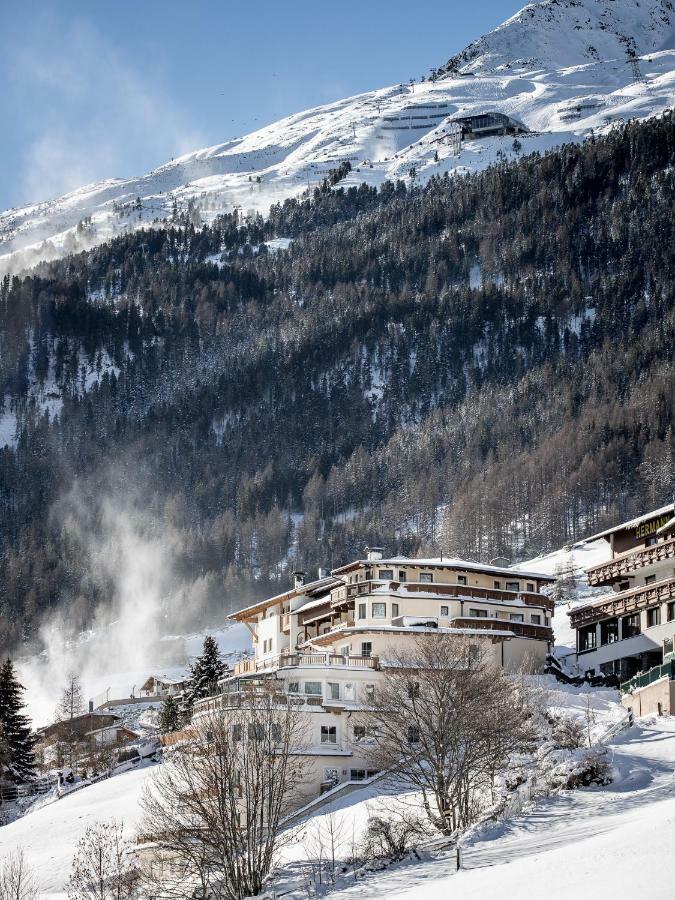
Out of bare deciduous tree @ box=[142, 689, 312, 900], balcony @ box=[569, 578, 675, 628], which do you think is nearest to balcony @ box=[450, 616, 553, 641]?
balcony @ box=[569, 578, 675, 628]

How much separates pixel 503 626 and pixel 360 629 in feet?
35.8

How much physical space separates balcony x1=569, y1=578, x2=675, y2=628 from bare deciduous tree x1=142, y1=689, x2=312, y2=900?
1310 inches

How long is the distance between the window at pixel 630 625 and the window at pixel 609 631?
609mm

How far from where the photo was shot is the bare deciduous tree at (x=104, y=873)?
52812 millimetres

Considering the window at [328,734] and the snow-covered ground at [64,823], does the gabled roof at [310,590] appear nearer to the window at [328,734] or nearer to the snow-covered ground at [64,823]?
the snow-covered ground at [64,823]

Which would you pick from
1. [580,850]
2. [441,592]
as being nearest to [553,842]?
[580,850]

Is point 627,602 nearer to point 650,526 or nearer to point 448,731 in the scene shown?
point 650,526

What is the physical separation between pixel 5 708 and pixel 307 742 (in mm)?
38061

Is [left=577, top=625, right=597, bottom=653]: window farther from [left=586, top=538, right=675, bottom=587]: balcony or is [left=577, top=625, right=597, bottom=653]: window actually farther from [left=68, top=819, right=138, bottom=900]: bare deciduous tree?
[left=68, top=819, right=138, bottom=900]: bare deciduous tree

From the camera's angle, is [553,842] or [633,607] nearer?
[553,842]

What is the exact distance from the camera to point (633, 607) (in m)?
Result: 87.5

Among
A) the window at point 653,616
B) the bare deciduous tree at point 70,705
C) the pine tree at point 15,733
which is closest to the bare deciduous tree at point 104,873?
the pine tree at point 15,733

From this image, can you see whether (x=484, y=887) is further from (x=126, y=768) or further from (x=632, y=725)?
(x=126, y=768)

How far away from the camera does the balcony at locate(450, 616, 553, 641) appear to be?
289 feet
